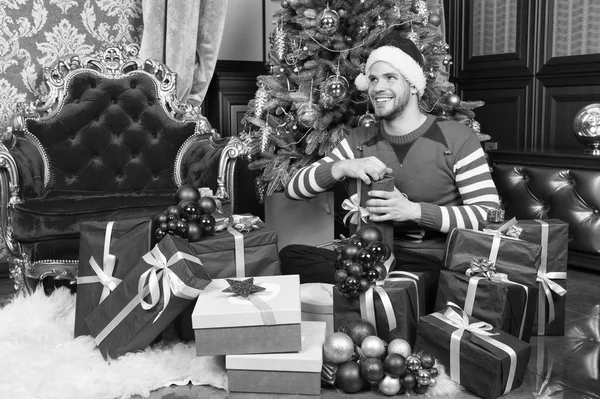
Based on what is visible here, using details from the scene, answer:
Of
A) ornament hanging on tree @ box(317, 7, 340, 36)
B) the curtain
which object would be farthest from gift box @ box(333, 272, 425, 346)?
the curtain

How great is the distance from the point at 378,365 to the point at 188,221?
87 cm

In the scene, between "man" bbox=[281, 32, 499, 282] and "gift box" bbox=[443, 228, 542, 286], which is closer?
"gift box" bbox=[443, 228, 542, 286]

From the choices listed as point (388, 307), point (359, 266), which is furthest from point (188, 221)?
point (388, 307)

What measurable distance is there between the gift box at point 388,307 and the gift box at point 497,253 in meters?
0.21

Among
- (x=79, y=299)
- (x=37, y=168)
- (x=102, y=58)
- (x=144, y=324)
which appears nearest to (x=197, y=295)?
(x=144, y=324)

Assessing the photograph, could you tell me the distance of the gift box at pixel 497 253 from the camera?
2.20 m

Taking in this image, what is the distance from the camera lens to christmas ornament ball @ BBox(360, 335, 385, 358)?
6.53 feet

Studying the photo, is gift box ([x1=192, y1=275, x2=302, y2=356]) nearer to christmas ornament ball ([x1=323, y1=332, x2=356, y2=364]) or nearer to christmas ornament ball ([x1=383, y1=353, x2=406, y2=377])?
christmas ornament ball ([x1=323, y1=332, x2=356, y2=364])

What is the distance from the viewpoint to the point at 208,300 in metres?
2.05

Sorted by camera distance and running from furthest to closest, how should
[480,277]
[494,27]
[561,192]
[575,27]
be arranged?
[494,27] → [575,27] → [561,192] → [480,277]

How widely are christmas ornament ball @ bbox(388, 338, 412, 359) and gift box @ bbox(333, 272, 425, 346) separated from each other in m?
0.11

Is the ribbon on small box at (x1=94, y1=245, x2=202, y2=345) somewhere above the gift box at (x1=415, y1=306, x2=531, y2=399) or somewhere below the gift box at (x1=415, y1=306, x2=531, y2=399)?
above

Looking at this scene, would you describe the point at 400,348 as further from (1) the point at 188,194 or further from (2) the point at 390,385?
(1) the point at 188,194

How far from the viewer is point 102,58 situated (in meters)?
3.47
